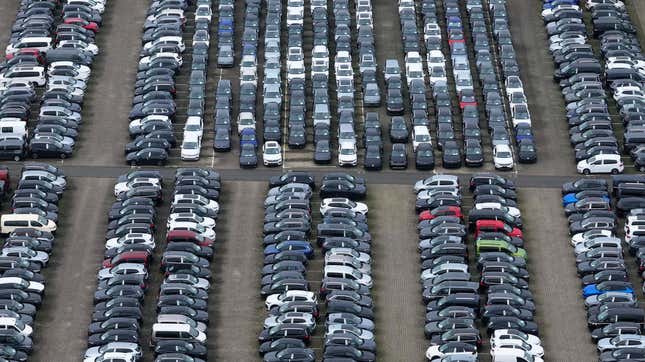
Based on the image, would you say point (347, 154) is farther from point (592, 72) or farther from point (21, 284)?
point (21, 284)

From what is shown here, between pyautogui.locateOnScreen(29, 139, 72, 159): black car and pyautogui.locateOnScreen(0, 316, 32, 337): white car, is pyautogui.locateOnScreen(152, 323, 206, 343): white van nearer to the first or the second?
pyautogui.locateOnScreen(0, 316, 32, 337): white car

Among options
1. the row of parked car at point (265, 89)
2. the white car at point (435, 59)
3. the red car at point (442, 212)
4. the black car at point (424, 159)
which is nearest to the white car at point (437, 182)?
the red car at point (442, 212)

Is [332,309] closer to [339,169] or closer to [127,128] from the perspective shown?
[339,169]

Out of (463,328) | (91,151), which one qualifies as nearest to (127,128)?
→ (91,151)

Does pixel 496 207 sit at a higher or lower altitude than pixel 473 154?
lower

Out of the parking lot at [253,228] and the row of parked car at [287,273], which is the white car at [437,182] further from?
the row of parked car at [287,273]

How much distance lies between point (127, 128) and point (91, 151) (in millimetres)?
5008

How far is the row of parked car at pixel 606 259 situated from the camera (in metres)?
143

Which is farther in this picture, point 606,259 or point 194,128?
point 194,128

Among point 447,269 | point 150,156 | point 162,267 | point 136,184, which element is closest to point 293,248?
point 162,267

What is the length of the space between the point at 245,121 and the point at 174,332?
3225 centimetres

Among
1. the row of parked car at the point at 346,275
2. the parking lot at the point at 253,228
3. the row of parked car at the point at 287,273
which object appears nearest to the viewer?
the row of parked car at the point at 346,275

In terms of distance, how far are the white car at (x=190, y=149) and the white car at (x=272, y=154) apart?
5918mm

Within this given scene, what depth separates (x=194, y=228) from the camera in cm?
15400
